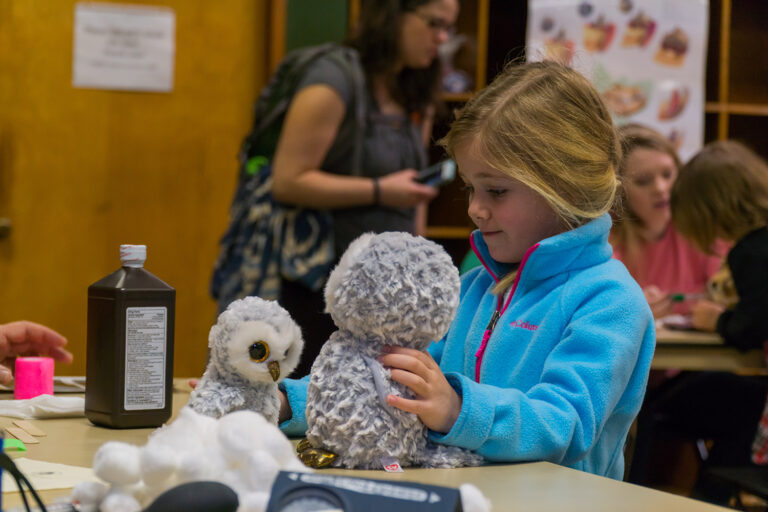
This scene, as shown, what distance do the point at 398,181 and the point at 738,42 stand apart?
7.41 feet

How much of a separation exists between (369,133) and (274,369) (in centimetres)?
151

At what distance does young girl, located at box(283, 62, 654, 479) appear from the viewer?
95cm

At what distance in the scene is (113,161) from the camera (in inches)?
122

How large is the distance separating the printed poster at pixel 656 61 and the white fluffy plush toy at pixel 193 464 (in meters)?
3.16

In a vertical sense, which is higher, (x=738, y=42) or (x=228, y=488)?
(x=738, y=42)

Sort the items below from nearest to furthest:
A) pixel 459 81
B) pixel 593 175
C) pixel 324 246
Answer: pixel 593 175, pixel 324 246, pixel 459 81

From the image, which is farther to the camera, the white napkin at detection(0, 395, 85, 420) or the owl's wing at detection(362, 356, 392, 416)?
the white napkin at detection(0, 395, 85, 420)

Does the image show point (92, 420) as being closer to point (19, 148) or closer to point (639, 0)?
point (19, 148)

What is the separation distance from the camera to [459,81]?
354 centimetres

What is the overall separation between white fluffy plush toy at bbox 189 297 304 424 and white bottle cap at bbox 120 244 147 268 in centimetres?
16

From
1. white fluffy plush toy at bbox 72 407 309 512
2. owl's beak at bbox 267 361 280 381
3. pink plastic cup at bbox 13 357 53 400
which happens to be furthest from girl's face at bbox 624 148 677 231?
white fluffy plush toy at bbox 72 407 309 512

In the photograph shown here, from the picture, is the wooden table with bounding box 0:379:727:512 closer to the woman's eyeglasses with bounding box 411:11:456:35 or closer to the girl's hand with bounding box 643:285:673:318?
the woman's eyeglasses with bounding box 411:11:456:35

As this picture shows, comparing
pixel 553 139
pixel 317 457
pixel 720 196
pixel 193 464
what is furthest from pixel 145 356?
pixel 720 196

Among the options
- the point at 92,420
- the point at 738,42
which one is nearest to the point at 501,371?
the point at 92,420
